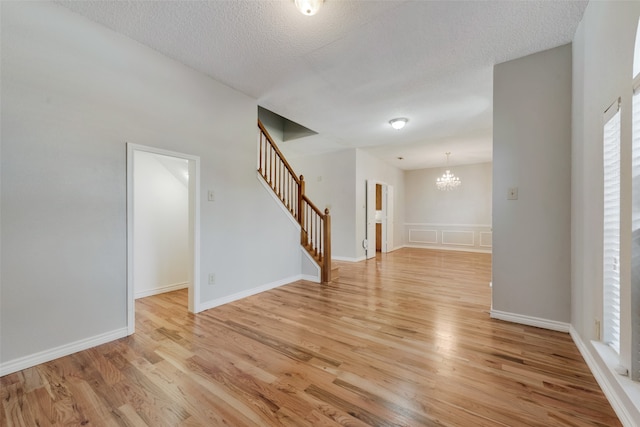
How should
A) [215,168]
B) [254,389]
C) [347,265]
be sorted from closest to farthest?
[254,389] < [215,168] < [347,265]

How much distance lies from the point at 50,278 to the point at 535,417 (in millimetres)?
3346

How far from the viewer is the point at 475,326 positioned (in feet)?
8.23

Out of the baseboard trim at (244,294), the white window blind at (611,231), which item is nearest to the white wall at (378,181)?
the baseboard trim at (244,294)

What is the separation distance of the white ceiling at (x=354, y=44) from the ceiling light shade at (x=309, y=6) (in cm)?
11

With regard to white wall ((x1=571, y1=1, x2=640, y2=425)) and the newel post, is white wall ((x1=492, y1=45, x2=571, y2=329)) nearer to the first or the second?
white wall ((x1=571, y1=1, x2=640, y2=425))

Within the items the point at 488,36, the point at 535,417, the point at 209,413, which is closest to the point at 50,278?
the point at 209,413

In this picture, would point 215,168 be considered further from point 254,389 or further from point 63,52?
point 254,389

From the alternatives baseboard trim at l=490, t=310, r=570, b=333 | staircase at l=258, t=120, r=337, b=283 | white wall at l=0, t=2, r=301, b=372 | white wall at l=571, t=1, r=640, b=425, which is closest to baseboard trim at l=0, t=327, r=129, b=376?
white wall at l=0, t=2, r=301, b=372

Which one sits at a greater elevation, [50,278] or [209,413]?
[50,278]

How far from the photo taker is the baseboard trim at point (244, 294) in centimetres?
300

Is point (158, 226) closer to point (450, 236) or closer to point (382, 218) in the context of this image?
point (382, 218)

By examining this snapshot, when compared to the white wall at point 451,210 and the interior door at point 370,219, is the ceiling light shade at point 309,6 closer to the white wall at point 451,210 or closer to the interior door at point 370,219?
the interior door at point 370,219

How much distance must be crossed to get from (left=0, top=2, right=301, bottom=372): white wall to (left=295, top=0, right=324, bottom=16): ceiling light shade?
1629mm

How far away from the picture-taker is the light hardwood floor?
4.61 feet
